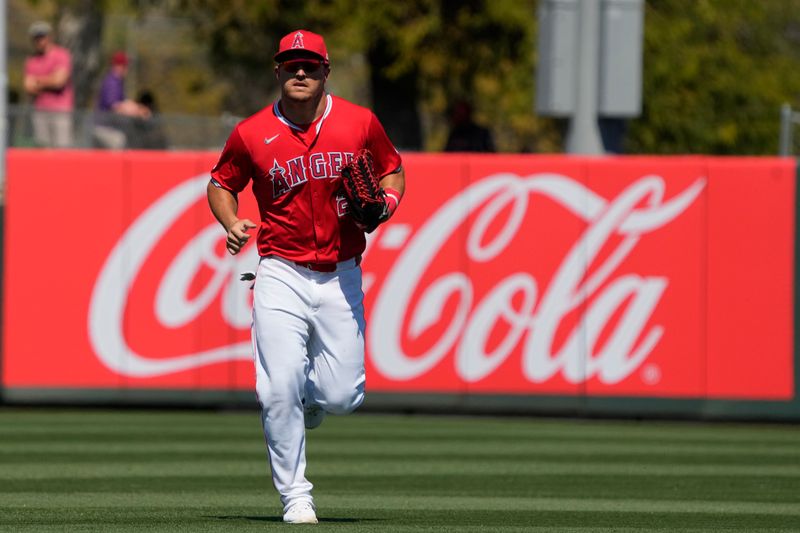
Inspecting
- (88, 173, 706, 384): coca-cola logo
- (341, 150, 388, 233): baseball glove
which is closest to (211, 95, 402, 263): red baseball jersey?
(341, 150, 388, 233): baseball glove

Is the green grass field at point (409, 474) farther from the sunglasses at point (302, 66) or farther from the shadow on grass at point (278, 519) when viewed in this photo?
the sunglasses at point (302, 66)

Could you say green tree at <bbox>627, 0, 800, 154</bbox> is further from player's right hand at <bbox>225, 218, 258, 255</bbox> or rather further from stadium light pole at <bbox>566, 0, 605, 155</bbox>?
player's right hand at <bbox>225, 218, 258, 255</bbox>

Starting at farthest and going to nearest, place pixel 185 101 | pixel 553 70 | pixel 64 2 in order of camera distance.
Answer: pixel 185 101 → pixel 64 2 → pixel 553 70

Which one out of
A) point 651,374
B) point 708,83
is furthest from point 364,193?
A: point 708,83

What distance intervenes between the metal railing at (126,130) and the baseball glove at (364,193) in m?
9.70

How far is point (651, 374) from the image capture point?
15.4 meters

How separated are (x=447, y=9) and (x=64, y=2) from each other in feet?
25.4

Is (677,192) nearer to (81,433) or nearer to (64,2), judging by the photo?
(81,433)

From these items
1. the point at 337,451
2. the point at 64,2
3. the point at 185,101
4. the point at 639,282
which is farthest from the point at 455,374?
the point at 185,101

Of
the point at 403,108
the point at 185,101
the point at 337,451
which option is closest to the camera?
the point at 337,451

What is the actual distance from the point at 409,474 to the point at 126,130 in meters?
7.46

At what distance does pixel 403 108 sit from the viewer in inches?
1056

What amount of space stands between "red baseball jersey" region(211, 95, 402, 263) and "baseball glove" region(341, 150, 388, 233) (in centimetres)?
10

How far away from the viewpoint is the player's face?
7.75 m
